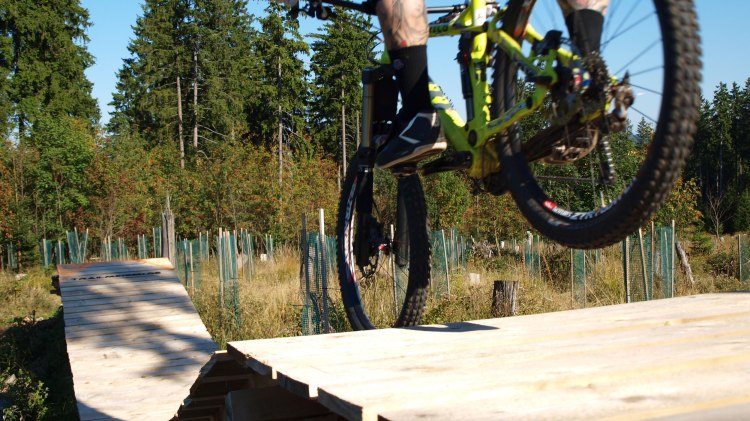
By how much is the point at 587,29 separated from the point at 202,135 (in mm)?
43627

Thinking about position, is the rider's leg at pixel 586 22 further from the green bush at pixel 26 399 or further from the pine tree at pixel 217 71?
the pine tree at pixel 217 71

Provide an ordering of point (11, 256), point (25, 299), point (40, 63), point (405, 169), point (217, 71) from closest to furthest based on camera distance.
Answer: point (405, 169), point (25, 299), point (11, 256), point (40, 63), point (217, 71)

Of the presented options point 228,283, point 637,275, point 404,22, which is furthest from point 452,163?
point 228,283

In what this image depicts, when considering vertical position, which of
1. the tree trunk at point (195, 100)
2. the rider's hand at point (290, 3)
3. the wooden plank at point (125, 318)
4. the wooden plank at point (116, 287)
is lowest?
the wooden plank at point (125, 318)

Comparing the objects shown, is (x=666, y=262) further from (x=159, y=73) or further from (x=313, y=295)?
(x=159, y=73)

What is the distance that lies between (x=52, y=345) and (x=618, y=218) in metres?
12.4

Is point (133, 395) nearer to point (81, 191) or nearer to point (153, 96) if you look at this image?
point (81, 191)

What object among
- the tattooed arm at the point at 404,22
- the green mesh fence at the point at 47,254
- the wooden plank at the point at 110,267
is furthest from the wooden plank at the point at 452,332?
the green mesh fence at the point at 47,254

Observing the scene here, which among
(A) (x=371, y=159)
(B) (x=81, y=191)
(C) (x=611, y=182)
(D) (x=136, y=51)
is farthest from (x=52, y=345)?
(D) (x=136, y=51)

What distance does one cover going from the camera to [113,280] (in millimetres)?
10664

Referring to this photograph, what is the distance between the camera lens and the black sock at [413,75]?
9.79ft

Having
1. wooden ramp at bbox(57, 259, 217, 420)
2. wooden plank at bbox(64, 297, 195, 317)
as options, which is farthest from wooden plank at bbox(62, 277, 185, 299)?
wooden plank at bbox(64, 297, 195, 317)

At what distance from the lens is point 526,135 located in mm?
2680

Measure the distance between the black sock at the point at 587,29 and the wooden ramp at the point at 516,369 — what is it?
88 centimetres
